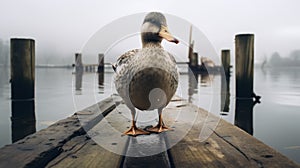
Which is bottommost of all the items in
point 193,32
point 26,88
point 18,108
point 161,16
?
point 18,108

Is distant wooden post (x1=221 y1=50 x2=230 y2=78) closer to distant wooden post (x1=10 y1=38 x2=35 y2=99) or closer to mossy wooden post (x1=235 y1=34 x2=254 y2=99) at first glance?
mossy wooden post (x1=235 y1=34 x2=254 y2=99)

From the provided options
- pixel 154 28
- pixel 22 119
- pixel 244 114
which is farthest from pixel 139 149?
pixel 244 114

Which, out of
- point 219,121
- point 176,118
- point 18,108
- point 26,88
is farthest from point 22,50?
point 219,121

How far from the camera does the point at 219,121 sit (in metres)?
3.01

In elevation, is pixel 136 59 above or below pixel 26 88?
above

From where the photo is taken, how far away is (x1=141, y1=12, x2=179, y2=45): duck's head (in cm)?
250

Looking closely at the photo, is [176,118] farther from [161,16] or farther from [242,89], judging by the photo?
[242,89]

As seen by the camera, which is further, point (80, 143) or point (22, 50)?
point (22, 50)

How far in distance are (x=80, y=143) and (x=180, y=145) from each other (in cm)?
84

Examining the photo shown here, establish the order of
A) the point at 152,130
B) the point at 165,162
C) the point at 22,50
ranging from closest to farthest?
the point at 165,162
the point at 152,130
the point at 22,50

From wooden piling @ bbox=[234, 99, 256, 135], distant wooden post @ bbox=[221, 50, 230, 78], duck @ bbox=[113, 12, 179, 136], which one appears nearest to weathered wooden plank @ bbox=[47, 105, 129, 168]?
duck @ bbox=[113, 12, 179, 136]

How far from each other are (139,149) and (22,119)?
3.40 metres

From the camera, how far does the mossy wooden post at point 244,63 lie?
7.10m

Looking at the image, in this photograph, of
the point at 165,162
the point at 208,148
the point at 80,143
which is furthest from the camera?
the point at 80,143
